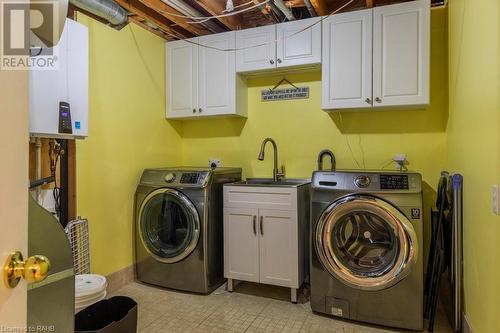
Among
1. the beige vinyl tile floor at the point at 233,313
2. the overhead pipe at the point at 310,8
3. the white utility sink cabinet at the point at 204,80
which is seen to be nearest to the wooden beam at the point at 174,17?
the white utility sink cabinet at the point at 204,80

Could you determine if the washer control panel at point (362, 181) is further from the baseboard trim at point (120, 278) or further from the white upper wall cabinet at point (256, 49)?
the baseboard trim at point (120, 278)

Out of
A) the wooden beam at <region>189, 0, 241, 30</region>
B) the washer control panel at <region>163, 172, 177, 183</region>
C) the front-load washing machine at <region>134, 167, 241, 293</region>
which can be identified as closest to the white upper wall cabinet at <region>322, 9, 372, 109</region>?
the wooden beam at <region>189, 0, 241, 30</region>

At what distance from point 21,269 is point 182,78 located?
2939mm

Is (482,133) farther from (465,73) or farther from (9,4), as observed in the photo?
(9,4)

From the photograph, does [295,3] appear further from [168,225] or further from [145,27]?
[168,225]

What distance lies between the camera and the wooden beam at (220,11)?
8.99ft

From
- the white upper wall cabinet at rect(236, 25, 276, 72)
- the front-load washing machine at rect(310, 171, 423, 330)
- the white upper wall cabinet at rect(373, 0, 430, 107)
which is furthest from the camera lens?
the white upper wall cabinet at rect(236, 25, 276, 72)

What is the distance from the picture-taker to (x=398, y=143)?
291 centimetres

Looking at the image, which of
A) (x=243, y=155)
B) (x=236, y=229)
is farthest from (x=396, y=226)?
(x=243, y=155)

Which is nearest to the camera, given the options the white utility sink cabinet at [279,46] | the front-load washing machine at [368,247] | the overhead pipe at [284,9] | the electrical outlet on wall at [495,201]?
the electrical outlet on wall at [495,201]

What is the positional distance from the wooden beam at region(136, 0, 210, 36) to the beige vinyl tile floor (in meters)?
2.41

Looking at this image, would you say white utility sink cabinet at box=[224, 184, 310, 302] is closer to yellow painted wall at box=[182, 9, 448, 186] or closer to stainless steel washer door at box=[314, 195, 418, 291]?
stainless steel washer door at box=[314, 195, 418, 291]

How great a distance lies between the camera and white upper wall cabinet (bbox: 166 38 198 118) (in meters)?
3.32

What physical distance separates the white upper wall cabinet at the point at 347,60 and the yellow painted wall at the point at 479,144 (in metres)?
0.61
